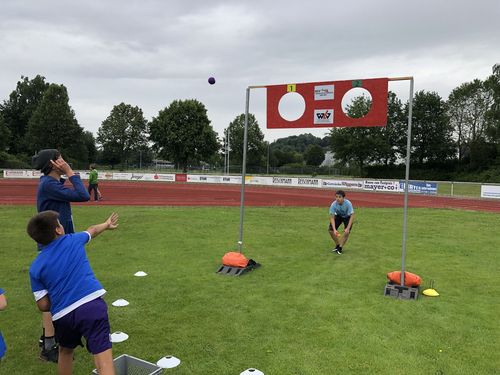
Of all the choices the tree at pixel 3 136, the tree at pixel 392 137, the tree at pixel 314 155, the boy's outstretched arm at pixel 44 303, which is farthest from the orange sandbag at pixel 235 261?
the tree at pixel 314 155

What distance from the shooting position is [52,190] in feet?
13.7

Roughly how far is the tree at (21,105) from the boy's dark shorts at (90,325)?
81.3m

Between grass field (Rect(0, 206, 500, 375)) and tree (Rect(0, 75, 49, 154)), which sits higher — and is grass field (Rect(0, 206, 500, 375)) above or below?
below

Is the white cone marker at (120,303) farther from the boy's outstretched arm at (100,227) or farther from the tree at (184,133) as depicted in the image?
the tree at (184,133)

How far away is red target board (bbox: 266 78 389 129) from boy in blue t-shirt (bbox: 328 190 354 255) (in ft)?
9.28

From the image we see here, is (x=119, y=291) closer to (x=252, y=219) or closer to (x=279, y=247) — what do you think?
(x=279, y=247)

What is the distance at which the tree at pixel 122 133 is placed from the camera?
272 ft

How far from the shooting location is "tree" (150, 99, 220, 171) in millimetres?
64688

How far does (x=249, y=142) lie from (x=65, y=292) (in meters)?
78.6

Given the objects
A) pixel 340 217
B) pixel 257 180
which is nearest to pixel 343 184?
pixel 257 180

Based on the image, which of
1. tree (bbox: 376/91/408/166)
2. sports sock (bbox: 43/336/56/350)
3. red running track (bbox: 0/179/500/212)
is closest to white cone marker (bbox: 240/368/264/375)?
sports sock (bbox: 43/336/56/350)

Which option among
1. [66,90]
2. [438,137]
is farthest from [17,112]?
[438,137]

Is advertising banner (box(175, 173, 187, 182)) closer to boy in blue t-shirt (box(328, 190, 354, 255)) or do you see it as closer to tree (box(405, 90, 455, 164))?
boy in blue t-shirt (box(328, 190, 354, 255))

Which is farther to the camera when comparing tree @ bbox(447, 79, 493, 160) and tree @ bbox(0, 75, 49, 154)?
tree @ bbox(0, 75, 49, 154)
